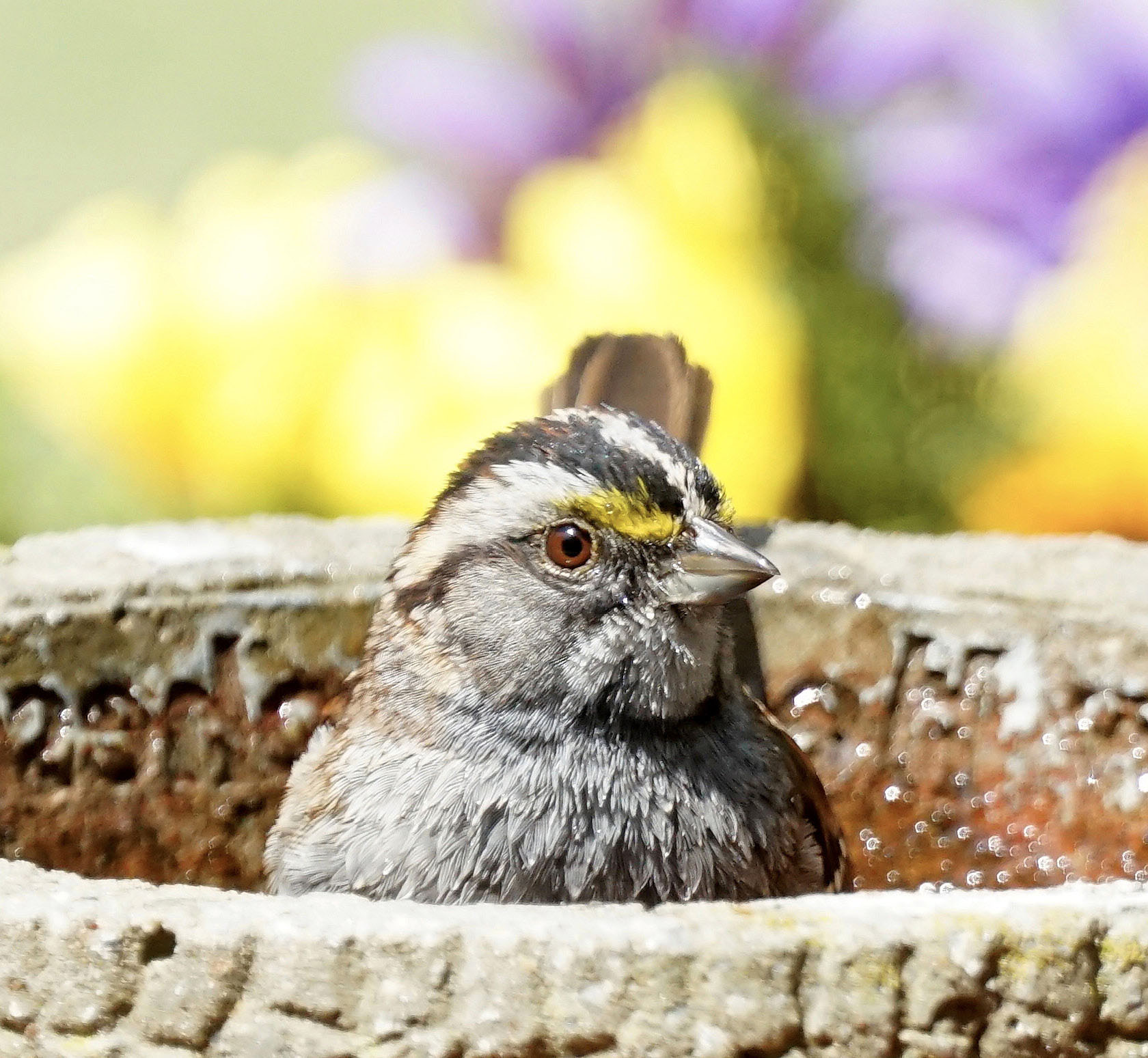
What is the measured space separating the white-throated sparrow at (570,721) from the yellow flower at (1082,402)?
2.51m

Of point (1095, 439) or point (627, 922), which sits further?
point (1095, 439)

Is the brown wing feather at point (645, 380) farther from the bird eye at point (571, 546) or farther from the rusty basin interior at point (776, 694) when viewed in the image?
the bird eye at point (571, 546)

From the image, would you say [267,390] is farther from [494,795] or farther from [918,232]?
[494,795]

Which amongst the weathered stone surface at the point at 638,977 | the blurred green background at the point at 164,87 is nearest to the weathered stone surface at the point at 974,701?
the weathered stone surface at the point at 638,977

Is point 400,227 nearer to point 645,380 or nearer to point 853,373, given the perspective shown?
point 853,373

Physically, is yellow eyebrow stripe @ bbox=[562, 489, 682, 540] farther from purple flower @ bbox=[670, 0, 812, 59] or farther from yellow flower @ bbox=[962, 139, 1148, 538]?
purple flower @ bbox=[670, 0, 812, 59]

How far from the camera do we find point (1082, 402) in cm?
448

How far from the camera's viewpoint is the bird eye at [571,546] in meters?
2.08

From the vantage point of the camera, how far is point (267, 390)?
441cm

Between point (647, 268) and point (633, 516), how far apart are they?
97.6 inches

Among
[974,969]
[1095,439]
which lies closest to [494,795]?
[974,969]

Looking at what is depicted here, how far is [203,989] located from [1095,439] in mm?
3557


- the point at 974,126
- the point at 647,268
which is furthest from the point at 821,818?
the point at 974,126

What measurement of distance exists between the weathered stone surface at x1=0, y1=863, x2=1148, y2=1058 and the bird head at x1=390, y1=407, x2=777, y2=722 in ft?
2.36
